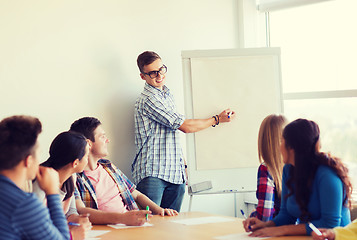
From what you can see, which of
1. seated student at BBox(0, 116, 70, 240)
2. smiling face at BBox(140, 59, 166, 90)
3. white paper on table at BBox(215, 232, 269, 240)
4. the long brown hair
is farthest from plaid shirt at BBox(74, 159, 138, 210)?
the long brown hair

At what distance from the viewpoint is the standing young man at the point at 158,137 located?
3.71 metres

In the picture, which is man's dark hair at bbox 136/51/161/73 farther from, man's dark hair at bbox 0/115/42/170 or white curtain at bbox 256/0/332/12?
man's dark hair at bbox 0/115/42/170

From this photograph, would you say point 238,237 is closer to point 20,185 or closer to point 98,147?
point 20,185

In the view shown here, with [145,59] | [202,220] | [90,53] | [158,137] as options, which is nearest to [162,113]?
[158,137]

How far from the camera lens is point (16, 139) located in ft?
5.35

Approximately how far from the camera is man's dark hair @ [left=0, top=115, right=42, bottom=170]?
63.5 inches

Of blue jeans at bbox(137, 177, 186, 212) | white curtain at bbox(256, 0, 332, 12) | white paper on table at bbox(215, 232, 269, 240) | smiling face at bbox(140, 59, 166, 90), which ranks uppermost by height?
white curtain at bbox(256, 0, 332, 12)

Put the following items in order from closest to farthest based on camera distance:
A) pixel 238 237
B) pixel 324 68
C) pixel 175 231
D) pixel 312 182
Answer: pixel 312 182
pixel 238 237
pixel 175 231
pixel 324 68

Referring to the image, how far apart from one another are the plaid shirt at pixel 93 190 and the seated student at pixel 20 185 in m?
1.13

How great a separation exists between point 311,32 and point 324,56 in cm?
25

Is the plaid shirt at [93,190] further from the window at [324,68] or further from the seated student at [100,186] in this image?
the window at [324,68]

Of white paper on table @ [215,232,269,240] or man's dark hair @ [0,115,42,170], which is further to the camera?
white paper on table @ [215,232,269,240]

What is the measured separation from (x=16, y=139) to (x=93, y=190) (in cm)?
134

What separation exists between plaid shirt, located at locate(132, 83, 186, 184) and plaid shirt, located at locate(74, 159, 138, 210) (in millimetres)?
529
